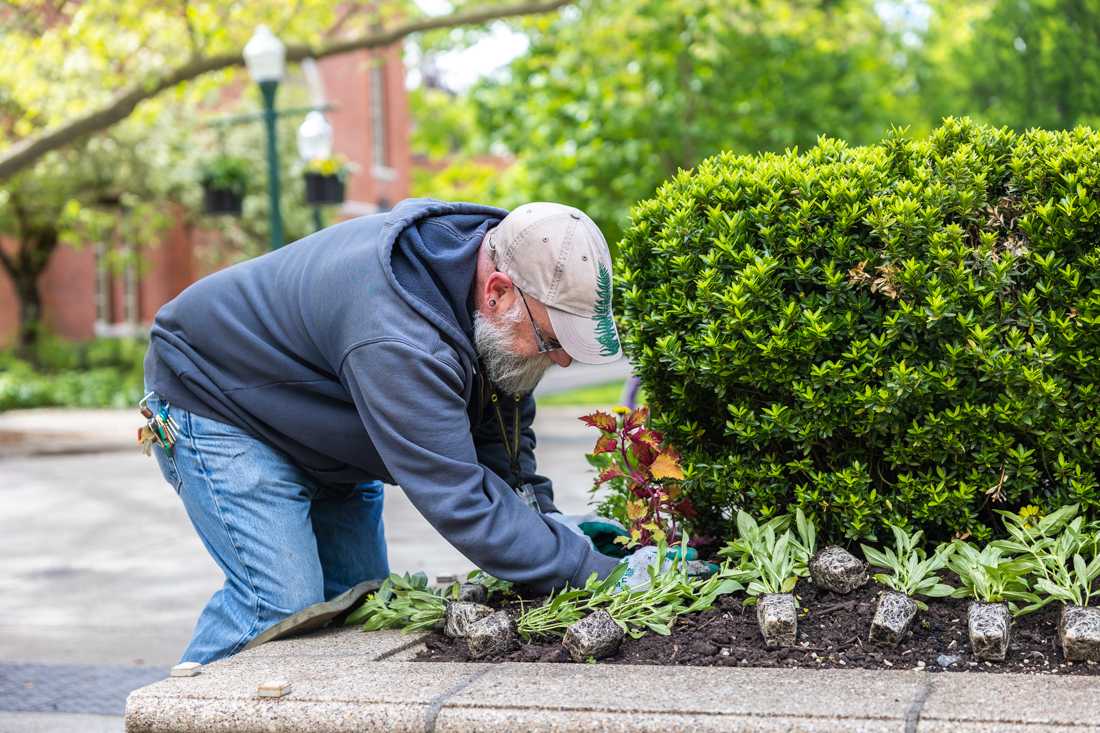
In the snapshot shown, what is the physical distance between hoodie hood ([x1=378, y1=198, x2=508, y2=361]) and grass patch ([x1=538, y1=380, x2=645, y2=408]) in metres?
14.1

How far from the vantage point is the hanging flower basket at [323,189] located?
17781 millimetres

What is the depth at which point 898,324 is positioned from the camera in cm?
313

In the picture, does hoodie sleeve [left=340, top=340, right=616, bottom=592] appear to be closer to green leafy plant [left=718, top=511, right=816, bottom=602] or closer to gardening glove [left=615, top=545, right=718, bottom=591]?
gardening glove [left=615, top=545, right=718, bottom=591]

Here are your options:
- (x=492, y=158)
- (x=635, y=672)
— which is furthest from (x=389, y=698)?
(x=492, y=158)

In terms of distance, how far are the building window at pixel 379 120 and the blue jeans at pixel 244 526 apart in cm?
3105

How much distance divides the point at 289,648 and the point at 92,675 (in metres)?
2.48

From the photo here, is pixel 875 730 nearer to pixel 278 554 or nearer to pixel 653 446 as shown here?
pixel 653 446

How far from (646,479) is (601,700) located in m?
1.27

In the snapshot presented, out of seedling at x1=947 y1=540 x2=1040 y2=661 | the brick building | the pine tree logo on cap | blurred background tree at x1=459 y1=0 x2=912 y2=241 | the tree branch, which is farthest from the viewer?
the brick building

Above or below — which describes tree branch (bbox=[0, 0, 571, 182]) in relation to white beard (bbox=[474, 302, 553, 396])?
above

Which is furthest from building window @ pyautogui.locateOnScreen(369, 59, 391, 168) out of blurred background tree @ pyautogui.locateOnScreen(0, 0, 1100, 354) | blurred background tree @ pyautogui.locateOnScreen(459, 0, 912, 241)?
blurred background tree @ pyautogui.locateOnScreen(459, 0, 912, 241)

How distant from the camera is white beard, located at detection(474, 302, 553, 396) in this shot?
3.14 meters

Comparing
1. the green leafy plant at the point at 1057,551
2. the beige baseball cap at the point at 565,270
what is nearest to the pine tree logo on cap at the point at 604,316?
the beige baseball cap at the point at 565,270

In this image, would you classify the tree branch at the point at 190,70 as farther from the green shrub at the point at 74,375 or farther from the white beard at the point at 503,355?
the white beard at the point at 503,355
